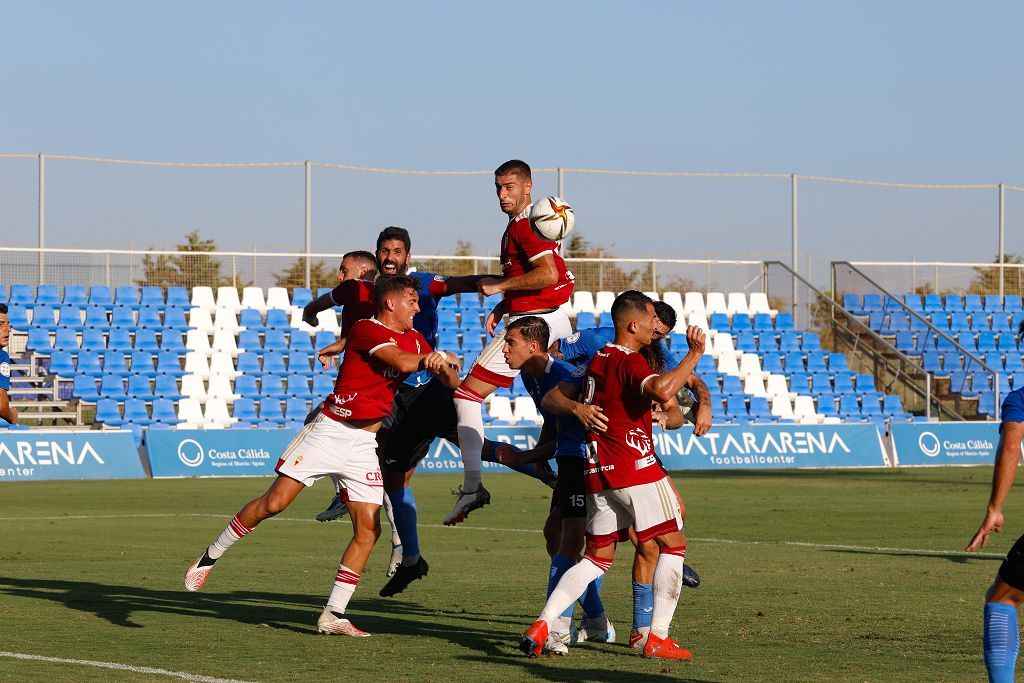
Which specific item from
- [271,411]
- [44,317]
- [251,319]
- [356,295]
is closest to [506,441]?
[271,411]

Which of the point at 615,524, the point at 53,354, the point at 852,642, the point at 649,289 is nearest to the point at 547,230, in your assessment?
the point at 615,524

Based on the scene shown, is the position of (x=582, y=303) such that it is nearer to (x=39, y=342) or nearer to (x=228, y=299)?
(x=228, y=299)

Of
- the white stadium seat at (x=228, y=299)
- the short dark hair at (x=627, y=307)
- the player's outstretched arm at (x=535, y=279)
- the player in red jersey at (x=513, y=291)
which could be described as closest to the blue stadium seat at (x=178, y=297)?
the white stadium seat at (x=228, y=299)

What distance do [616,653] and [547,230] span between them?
317 cm

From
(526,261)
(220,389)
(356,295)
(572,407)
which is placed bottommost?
(220,389)

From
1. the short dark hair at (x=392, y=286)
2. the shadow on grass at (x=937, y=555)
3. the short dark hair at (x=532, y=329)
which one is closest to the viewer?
the short dark hair at (x=532, y=329)

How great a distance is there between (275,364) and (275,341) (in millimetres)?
833

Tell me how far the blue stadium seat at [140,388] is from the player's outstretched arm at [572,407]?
2329 cm

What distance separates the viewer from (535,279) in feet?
34.4

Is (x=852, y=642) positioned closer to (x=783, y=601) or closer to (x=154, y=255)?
(x=783, y=601)

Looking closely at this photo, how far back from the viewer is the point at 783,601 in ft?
35.7

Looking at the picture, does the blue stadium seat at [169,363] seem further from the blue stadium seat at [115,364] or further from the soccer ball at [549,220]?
the soccer ball at [549,220]

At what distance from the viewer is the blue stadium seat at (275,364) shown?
106 feet

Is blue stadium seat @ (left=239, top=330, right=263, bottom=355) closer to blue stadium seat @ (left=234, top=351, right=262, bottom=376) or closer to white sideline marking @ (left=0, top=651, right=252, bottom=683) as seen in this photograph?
blue stadium seat @ (left=234, top=351, right=262, bottom=376)
